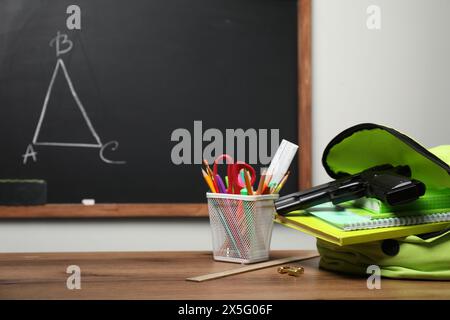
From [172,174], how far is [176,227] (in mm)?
147

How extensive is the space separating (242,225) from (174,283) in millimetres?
186

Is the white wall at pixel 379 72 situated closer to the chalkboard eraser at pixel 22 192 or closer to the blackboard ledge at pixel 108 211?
the blackboard ledge at pixel 108 211

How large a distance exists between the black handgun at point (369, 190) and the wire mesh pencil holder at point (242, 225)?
3 centimetres

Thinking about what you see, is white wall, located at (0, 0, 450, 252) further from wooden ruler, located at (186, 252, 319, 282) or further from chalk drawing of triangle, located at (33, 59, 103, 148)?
wooden ruler, located at (186, 252, 319, 282)

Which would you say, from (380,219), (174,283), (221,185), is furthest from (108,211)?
(380,219)

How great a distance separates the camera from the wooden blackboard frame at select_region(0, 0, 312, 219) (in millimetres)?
1409

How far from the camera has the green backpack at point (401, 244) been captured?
669 mm

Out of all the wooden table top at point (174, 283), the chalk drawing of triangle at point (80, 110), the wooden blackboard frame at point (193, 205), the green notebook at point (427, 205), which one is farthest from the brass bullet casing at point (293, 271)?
the chalk drawing of triangle at point (80, 110)

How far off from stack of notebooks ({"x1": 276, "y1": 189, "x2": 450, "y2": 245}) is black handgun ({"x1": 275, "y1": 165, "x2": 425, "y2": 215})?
0.07 feet

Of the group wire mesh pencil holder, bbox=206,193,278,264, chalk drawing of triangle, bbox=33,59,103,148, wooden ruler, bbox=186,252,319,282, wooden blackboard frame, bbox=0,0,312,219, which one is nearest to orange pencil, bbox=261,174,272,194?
wire mesh pencil holder, bbox=206,193,278,264

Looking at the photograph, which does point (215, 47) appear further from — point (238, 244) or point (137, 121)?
point (238, 244)

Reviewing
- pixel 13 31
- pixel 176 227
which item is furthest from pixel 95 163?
pixel 13 31

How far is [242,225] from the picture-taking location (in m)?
0.82

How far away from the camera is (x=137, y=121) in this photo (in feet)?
4.77
